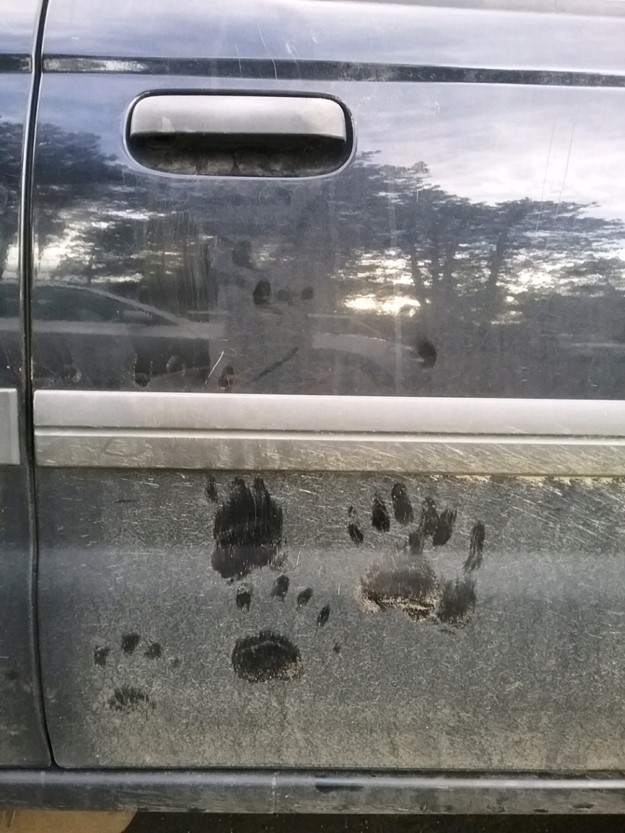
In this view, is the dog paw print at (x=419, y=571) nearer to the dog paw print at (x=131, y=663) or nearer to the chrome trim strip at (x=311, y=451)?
the chrome trim strip at (x=311, y=451)

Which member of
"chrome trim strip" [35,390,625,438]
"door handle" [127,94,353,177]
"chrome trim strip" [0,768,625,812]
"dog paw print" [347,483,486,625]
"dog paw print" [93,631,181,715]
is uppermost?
"door handle" [127,94,353,177]

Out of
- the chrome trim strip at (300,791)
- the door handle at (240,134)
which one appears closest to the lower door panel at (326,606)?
the chrome trim strip at (300,791)

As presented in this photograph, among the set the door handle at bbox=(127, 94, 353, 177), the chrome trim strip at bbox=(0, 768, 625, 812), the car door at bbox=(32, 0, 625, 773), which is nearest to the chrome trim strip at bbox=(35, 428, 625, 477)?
the car door at bbox=(32, 0, 625, 773)

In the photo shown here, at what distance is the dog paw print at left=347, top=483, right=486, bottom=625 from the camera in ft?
4.46

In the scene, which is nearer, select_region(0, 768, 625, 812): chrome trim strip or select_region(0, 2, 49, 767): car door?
select_region(0, 2, 49, 767): car door

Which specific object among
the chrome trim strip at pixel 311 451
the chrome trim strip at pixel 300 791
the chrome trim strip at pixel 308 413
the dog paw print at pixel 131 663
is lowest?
the chrome trim strip at pixel 300 791

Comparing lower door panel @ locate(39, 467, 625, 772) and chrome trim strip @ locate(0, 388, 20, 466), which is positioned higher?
chrome trim strip @ locate(0, 388, 20, 466)

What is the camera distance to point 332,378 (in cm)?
131

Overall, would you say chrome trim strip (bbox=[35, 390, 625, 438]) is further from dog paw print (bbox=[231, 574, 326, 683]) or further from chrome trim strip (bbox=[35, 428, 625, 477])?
dog paw print (bbox=[231, 574, 326, 683])

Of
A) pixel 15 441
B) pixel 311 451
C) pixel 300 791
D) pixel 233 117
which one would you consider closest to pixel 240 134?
pixel 233 117

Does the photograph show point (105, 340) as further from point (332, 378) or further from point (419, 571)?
point (419, 571)

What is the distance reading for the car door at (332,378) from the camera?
51.1 inches

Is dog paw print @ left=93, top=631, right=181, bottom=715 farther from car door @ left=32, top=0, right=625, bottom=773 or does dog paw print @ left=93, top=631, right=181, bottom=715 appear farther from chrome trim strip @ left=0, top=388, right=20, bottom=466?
chrome trim strip @ left=0, top=388, right=20, bottom=466

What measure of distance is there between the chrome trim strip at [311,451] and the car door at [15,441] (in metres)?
0.07
